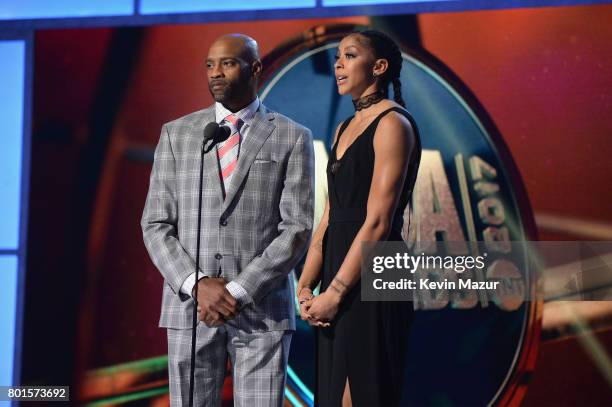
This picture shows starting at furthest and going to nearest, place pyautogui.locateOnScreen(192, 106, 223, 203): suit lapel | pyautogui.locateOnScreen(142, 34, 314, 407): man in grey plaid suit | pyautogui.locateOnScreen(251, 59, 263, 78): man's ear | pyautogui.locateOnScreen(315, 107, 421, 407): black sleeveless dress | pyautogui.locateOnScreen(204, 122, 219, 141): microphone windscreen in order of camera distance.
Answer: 1. pyautogui.locateOnScreen(251, 59, 263, 78): man's ear
2. pyautogui.locateOnScreen(192, 106, 223, 203): suit lapel
3. pyautogui.locateOnScreen(142, 34, 314, 407): man in grey plaid suit
4. pyautogui.locateOnScreen(204, 122, 219, 141): microphone windscreen
5. pyautogui.locateOnScreen(315, 107, 421, 407): black sleeveless dress

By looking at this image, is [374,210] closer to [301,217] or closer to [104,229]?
[301,217]

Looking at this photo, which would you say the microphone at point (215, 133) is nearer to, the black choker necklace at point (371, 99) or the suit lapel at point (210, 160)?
the suit lapel at point (210, 160)

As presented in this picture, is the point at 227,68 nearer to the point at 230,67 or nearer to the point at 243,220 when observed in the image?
the point at 230,67

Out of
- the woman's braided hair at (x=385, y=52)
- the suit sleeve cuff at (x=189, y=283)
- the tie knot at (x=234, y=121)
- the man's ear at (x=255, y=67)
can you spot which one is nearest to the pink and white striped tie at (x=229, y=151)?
Result: the tie knot at (x=234, y=121)

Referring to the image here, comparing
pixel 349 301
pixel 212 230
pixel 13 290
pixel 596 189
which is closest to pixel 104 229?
pixel 13 290

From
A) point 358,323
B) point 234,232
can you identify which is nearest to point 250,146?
point 234,232

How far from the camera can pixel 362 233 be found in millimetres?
2461

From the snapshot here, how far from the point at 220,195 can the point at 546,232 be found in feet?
7.44

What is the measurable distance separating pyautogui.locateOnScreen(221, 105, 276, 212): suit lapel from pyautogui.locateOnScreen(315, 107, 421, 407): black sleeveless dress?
33 centimetres

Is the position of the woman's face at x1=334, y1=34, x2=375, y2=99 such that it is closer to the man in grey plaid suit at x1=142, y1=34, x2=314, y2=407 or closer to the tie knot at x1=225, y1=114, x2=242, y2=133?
the man in grey plaid suit at x1=142, y1=34, x2=314, y2=407

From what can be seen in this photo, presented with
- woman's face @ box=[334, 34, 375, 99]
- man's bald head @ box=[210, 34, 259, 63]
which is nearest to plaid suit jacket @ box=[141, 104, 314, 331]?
man's bald head @ box=[210, 34, 259, 63]

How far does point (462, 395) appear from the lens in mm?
4305

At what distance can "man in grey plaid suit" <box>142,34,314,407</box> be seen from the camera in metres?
2.68

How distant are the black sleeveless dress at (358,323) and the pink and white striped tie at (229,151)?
1.30 ft
